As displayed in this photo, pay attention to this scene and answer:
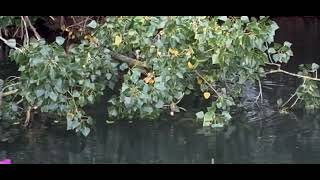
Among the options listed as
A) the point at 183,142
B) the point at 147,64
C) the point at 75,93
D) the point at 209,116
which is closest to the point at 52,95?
the point at 75,93

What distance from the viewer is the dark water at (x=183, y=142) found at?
1.93m

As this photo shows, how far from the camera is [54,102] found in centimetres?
196

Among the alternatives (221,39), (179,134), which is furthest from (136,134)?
(221,39)

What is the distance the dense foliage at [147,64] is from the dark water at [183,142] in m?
0.08

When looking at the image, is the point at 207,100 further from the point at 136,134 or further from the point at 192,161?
the point at 192,161

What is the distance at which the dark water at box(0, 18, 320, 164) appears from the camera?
1928mm

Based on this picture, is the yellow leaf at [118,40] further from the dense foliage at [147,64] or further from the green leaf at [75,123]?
the green leaf at [75,123]

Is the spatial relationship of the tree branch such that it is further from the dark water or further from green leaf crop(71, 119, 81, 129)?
green leaf crop(71, 119, 81, 129)

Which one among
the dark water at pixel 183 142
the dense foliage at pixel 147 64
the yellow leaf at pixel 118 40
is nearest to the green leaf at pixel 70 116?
the dense foliage at pixel 147 64

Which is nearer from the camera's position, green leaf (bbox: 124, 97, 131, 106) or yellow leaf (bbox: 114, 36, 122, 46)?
green leaf (bbox: 124, 97, 131, 106)

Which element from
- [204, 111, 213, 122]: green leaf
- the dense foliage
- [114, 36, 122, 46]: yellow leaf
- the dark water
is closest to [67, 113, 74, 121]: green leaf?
the dense foliage

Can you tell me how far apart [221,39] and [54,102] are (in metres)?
0.69

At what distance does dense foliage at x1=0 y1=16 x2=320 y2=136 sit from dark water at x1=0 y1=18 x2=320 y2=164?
8 cm
